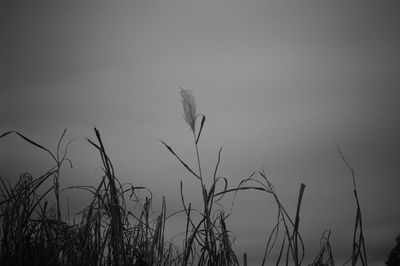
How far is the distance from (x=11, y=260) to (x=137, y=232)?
67 centimetres

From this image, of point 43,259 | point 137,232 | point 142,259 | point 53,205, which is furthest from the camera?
point 53,205

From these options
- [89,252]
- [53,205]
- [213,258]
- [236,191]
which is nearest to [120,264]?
[89,252]

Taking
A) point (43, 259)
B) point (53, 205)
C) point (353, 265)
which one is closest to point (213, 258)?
point (353, 265)

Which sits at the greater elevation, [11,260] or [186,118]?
[186,118]

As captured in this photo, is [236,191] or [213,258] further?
[236,191]

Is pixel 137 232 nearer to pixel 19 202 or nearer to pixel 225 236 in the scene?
pixel 225 236

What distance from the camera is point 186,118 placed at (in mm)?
2627

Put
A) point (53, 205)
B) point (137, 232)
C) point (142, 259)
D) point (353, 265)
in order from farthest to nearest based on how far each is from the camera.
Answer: point (53, 205) → point (137, 232) → point (142, 259) → point (353, 265)

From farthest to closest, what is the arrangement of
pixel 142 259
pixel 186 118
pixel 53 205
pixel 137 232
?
pixel 186 118, pixel 53 205, pixel 137 232, pixel 142 259

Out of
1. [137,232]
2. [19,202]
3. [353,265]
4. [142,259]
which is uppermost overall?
[19,202]

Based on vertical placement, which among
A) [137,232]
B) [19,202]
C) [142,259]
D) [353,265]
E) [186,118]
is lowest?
[353,265]

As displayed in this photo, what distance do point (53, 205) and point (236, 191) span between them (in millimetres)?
1250

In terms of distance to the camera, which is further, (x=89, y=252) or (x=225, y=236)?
(x=225, y=236)

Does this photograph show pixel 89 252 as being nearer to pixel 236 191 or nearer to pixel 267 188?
pixel 236 191
